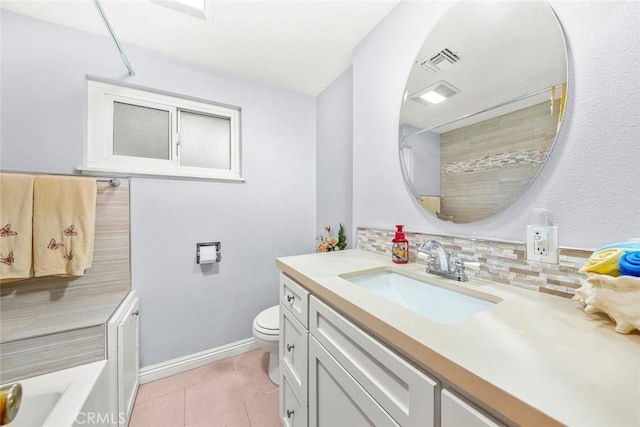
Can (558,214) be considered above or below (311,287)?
above

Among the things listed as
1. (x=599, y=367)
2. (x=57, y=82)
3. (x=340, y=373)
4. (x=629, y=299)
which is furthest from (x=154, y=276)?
(x=629, y=299)

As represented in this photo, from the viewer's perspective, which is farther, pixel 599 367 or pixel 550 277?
pixel 550 277

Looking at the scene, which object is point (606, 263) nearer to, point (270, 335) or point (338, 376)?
point (338, 376)

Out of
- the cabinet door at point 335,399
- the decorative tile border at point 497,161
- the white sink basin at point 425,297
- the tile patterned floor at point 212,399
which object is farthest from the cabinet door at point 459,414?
the tile patterned floor at point 212,399

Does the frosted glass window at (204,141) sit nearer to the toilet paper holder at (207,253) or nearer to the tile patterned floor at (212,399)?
the toilet paper holder at (207,253)

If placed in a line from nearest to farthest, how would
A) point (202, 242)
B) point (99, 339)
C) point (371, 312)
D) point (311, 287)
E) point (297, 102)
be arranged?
1. point (371, 312)
2. point (311, 287)
3. point (99, 339)
4. point (202, 242)
5. point (297, 102)

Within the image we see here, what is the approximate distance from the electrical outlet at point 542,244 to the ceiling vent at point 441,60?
29.6 inches

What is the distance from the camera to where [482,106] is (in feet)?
2.94

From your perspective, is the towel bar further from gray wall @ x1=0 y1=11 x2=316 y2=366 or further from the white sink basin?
the white sink basin

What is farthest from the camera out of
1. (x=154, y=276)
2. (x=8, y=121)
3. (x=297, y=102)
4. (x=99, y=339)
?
(x=297, y=102)

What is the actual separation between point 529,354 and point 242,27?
1.88 metres

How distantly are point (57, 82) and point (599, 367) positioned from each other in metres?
2.40

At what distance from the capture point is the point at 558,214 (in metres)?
0.70

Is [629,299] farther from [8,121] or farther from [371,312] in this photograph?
[8,121]
